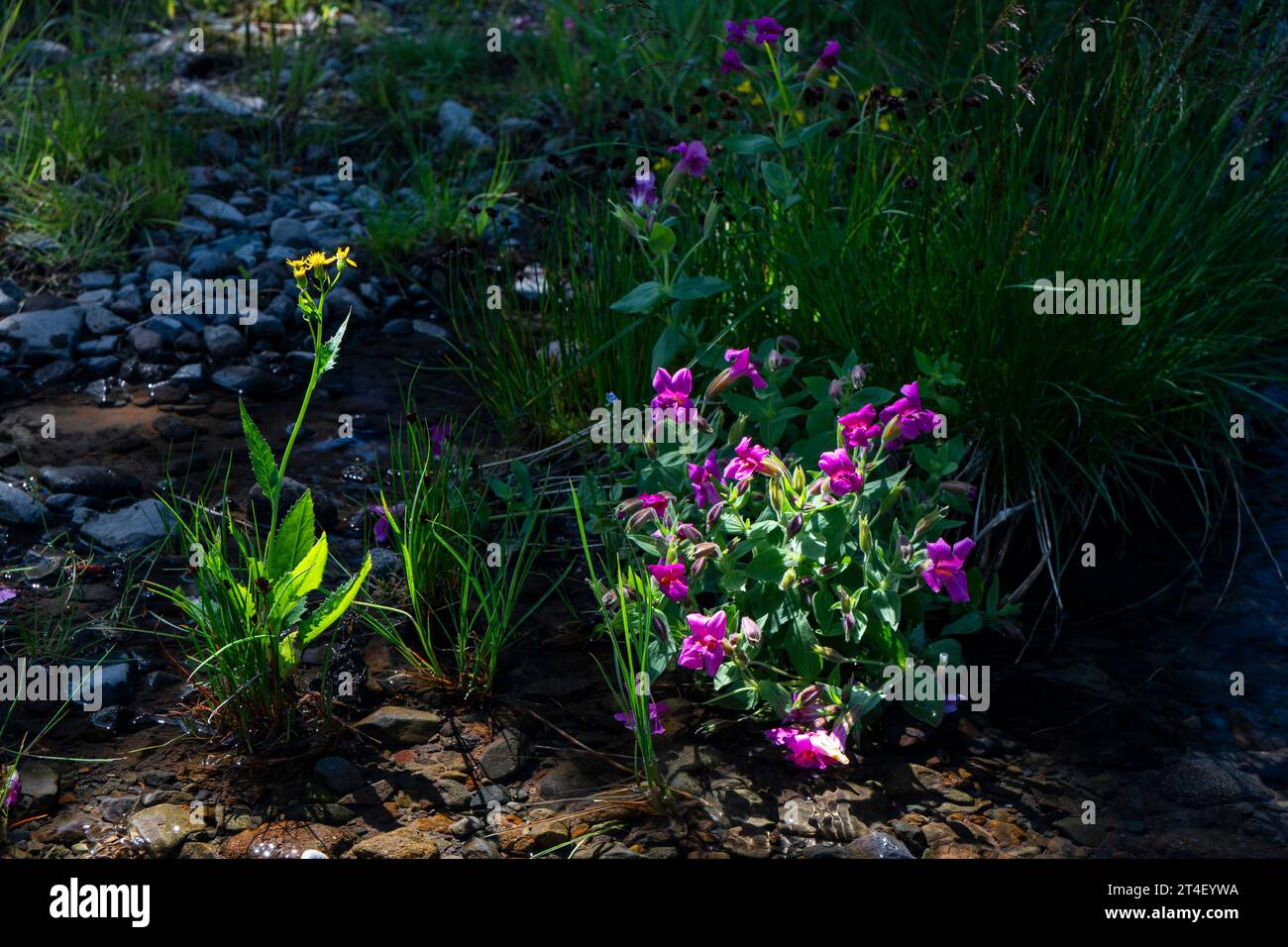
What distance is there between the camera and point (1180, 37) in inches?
114

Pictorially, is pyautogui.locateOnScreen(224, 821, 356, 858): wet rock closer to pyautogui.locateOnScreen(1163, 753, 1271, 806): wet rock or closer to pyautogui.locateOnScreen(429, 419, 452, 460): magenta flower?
pyautogui.locateOnScreen(429, 419, 452, 460): magenta flower

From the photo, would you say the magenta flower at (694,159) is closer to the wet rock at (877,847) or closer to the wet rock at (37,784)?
the wet rock at (877,847)

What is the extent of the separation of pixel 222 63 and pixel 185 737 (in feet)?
14.3

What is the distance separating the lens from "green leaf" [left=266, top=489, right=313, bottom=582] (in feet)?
7.50

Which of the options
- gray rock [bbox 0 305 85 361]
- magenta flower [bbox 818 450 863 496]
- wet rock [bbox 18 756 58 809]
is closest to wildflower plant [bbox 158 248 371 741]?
wet rock [bbox 18 756 58 809]

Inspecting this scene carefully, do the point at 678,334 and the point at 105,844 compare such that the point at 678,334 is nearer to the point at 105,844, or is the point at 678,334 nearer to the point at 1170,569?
the point at 1170,569

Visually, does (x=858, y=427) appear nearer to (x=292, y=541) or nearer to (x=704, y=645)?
(x=704, y=645)

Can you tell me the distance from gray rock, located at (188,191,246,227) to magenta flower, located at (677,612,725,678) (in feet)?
9.87

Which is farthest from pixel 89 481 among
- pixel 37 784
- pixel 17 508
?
pixel 37 784

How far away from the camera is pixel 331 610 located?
2.32m

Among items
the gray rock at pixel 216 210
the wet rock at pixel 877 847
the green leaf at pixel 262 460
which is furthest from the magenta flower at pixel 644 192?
the gray rock at pixel 216 210

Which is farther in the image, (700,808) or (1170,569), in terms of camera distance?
(1170,569)

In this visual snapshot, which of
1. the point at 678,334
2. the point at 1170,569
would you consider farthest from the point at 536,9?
the point at 1170,569

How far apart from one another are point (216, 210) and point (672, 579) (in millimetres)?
3008
